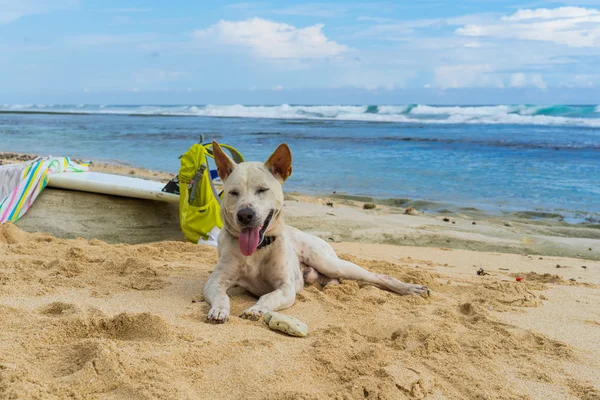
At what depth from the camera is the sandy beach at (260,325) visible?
292 cm

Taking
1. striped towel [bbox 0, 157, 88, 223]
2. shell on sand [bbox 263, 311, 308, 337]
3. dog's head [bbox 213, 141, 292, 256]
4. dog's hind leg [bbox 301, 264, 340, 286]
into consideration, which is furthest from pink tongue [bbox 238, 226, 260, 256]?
striped towel [bbox 0, 157, 88, 223]

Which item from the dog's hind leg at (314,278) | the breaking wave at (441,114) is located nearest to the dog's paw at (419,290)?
the dog's hind leg at (314,278)

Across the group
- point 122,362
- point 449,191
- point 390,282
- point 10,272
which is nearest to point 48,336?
point 122,362

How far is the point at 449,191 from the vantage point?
13109 mm

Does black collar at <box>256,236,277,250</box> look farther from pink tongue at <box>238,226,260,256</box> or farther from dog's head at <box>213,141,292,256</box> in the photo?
pink tongue at <box>238,226,260,256</box>

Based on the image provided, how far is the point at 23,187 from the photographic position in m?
7.28

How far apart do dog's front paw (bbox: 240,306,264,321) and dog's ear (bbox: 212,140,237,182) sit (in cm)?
110

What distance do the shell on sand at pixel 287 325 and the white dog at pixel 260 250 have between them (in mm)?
234

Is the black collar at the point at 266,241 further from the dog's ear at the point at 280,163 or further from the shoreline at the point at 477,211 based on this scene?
the shoreline at the point at 477,211

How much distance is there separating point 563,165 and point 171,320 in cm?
1707

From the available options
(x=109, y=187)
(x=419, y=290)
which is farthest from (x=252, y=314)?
(x=109, y=187)

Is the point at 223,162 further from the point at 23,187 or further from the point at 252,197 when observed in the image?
the point at 23,187

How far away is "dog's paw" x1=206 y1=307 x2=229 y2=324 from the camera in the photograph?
12.8ft

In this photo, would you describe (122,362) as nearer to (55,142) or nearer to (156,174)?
(156,174)
